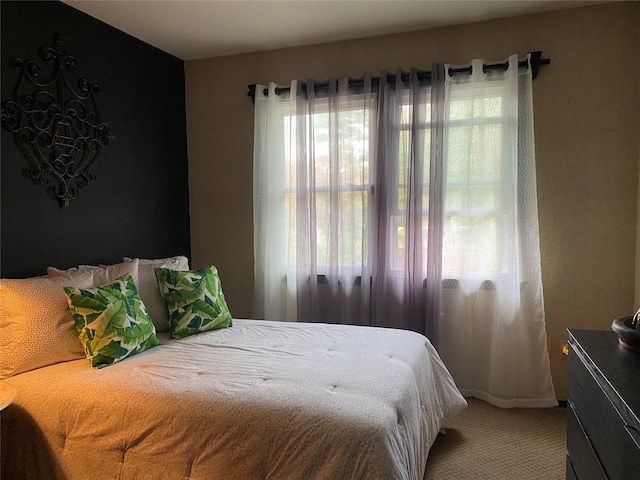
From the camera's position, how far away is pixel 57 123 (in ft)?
8.11

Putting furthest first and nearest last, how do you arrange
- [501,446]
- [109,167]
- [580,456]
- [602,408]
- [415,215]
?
1. [415,215]
2. [109,167]
3. [501,446]
4. [580,456]
5. [602,408]

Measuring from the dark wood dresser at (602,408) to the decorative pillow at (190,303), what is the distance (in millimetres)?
1821

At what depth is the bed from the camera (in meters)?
1.48

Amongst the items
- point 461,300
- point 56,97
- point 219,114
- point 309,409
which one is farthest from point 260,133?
point 309,409

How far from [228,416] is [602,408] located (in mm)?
1212

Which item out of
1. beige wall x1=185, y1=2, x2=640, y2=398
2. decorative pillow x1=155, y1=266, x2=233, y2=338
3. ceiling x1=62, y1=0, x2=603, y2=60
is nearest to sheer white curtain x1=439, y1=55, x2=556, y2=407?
beige wall x1=185, y1=2, x2=640, y2=398

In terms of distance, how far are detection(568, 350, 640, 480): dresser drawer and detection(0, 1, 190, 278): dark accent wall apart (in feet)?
8.55

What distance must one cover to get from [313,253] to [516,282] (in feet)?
4.52

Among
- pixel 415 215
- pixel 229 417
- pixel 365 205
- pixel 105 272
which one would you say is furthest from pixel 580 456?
pixel 105 272

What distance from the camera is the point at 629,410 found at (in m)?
1.09

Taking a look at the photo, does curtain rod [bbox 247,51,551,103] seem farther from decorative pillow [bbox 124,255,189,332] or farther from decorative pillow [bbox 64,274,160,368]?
decorative pillow [bbox 64,274,160,368]

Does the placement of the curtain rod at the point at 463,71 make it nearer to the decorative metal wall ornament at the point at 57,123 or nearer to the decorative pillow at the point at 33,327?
the decorative metal wall ornament at the point at 57,123

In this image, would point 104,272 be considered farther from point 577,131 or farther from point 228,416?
point 577,131

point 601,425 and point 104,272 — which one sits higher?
point 104,272
